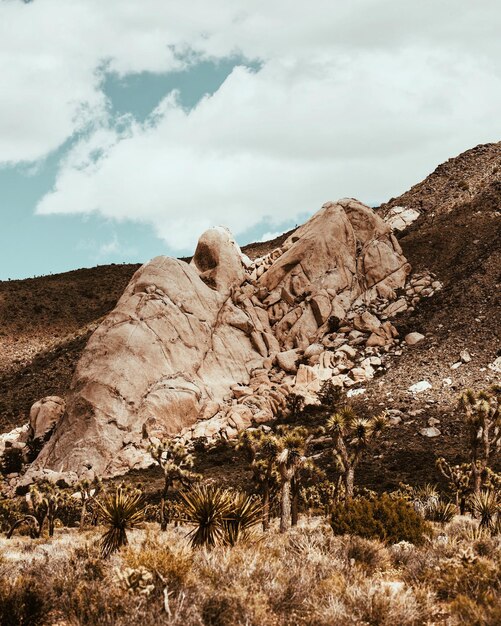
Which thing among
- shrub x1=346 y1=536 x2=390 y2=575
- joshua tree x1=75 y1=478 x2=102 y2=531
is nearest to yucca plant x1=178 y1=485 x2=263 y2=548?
shrub x1=346 y1=536 x2=390 y2=575

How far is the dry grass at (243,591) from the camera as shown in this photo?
8000 millimetres

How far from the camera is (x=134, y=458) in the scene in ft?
137

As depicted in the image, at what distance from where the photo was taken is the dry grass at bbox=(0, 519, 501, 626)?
26.2 feet

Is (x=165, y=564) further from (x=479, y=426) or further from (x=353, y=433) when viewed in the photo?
(x=479, y=426)

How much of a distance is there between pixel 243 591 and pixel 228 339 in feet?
145

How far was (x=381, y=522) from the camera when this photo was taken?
16.6 meters

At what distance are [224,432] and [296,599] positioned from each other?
3539 cm

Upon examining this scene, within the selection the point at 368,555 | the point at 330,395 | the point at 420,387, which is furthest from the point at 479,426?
the point at 330,395

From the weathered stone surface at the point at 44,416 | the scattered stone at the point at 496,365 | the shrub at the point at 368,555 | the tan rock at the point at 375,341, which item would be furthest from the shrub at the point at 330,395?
the shrub at the point at 368,555

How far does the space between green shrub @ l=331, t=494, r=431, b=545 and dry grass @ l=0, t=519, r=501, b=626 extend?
5.00m

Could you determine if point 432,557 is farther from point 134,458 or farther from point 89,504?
point 134,458

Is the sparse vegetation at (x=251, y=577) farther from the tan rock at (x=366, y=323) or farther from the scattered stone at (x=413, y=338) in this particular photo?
the tan rock at (x=366, y=323)

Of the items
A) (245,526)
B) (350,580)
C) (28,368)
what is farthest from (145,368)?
(350,580)

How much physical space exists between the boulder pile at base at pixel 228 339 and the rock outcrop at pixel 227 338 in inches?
4.0
